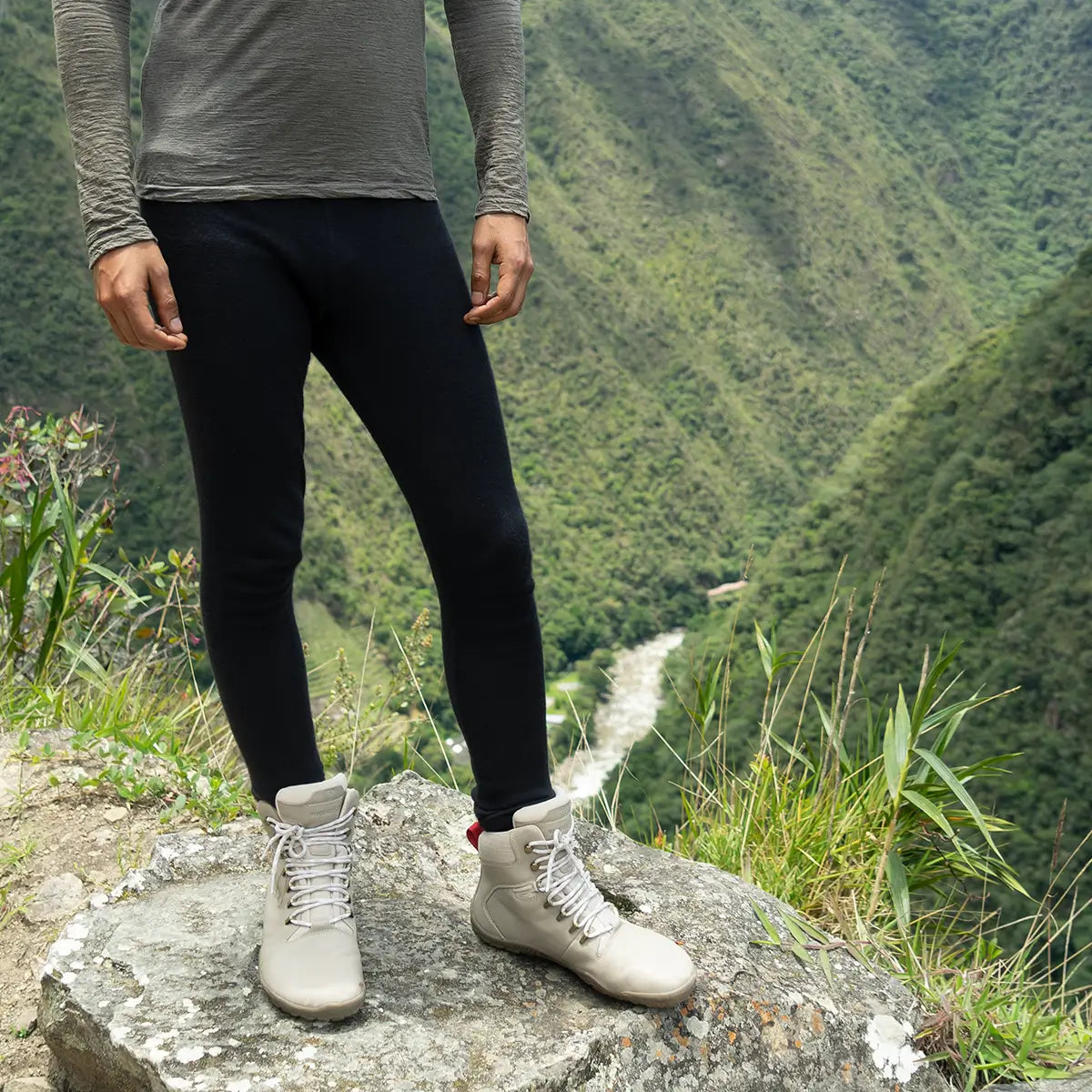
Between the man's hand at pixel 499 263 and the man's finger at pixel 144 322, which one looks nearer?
the man's finger at pixel 144 322

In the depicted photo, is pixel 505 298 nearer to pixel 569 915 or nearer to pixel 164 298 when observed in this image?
pixel 164 298

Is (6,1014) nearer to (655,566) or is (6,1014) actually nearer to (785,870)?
(785,870)

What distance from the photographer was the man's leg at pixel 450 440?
4.23 feet

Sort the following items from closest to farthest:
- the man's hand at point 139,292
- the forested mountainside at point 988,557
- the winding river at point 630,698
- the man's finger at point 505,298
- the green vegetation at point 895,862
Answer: the man's hand at point 139,292, the man's finger at point 505,298, the green vegetation at point 895,862, the forested mountainside at point 988,557, the winding river at point 630,698

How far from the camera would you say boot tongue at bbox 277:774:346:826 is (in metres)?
1.41

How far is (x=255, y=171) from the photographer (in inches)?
49.4

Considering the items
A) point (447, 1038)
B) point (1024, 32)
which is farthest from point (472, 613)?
point (1024, 32)

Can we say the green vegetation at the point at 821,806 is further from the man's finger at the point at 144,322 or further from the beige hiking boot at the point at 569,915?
the man's finger at the point at 144,322

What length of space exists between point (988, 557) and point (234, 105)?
113 feet

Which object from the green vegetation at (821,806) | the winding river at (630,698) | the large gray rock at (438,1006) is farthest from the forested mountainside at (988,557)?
the large gray rock at (438,1006)

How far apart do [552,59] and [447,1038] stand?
9908 cm

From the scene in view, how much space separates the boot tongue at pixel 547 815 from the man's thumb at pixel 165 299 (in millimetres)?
694

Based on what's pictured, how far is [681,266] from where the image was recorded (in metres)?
84.5

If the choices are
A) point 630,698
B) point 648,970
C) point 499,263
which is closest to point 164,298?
point 499,263
